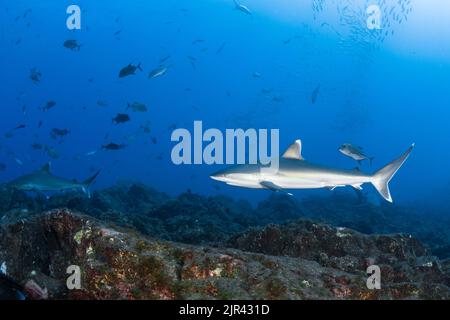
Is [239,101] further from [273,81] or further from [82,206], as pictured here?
[82,206]

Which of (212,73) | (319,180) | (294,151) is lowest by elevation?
(319,180)

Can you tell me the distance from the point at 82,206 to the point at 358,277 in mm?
11618

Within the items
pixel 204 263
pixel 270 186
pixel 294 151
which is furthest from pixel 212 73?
pixel 204 263

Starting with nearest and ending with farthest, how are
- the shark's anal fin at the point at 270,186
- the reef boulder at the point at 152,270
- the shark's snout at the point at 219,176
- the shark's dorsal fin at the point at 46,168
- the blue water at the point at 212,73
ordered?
the reef boulder at the point at 152,270, the shark's anal fin at the point at 270,186, the shark's snout at the point at 219,176, the shark's dorsal fin at the point at 46,168, the blue water at the point at 212,73

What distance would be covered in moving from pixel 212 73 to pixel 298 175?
576 ft

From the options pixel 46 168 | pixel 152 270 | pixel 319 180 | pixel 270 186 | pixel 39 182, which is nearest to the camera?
pixel 152 270

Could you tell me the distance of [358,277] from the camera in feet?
12.9

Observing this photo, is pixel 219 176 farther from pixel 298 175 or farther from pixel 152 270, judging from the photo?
pixel 152 270

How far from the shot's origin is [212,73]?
177375 mm

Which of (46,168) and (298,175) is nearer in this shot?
(298,175)

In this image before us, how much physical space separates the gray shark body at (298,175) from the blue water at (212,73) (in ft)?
188

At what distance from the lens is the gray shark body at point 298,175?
23.3 feet

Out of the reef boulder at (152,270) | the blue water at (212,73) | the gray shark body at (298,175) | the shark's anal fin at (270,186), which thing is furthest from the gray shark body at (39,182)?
the blue water at (212,73)

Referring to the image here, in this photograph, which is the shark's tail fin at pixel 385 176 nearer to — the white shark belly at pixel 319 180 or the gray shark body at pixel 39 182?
the white shark belly at pixel 319 180
